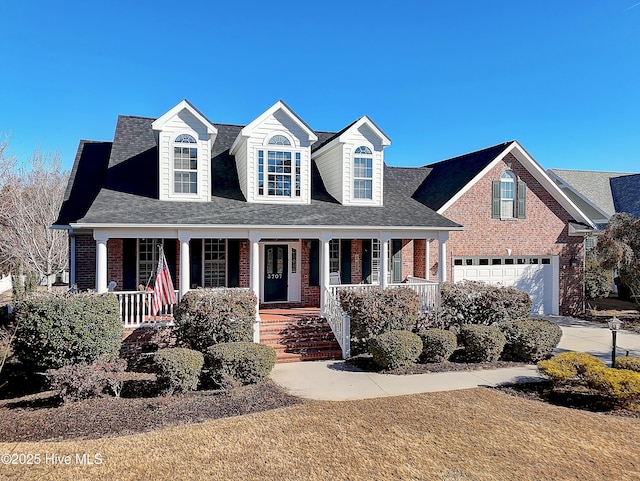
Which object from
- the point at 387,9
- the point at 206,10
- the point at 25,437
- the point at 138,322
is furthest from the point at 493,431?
the point at 206,10

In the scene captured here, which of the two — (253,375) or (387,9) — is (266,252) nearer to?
(253,375)

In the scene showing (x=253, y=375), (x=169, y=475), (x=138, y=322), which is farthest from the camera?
(x=138, y=322)

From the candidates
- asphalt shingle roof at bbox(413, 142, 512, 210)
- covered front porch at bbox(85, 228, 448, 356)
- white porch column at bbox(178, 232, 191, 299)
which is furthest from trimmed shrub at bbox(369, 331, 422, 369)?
asphalt shingle roof at bbox(413, 142, 512, 210)

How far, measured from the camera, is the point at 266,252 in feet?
50.6

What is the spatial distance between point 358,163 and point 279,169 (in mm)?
2936

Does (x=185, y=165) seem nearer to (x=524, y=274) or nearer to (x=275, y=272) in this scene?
(x=275, y=272)

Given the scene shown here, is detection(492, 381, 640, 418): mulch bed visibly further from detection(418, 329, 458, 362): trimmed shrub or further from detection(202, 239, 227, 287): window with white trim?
detection(202, 239, 227, 287): window with white trim

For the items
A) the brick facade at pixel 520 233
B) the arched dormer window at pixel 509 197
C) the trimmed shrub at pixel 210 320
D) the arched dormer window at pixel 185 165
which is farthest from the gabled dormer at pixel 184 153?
the arched dormer window at pixel 509 197

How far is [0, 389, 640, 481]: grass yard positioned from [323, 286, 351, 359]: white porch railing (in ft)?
12.1

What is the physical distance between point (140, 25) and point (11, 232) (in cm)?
1569

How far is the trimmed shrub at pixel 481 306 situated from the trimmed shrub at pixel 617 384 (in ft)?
13.2

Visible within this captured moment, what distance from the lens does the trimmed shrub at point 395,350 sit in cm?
1039

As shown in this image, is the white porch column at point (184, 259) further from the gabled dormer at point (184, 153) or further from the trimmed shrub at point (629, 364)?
the trimmed shrub at point (629, 364)

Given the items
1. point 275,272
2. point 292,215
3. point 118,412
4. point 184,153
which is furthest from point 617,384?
point 184,153
